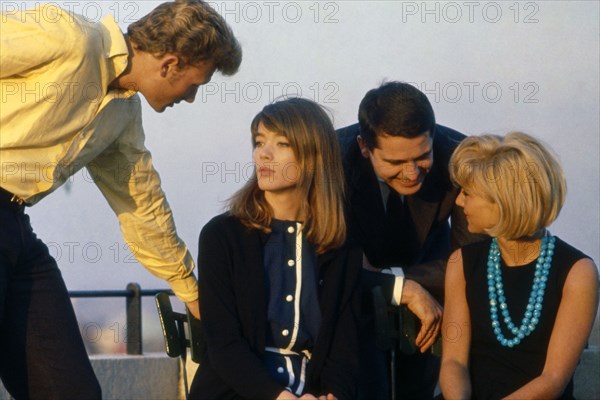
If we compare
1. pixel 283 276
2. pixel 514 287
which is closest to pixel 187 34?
pixel 283 276

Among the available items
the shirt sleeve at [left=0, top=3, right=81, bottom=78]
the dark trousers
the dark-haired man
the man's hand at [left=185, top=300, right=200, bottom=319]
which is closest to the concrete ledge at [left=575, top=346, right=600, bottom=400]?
the dark-haired man

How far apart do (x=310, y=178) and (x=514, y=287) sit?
0.83 meters

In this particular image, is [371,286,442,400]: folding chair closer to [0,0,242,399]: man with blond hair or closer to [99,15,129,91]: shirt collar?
[0,0,242,399]: man with blond hair

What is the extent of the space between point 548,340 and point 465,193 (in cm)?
60

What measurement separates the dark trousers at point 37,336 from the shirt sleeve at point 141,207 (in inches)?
19.5

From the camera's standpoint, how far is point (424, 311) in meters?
4.52

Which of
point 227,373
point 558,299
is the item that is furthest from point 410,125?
point 227,373

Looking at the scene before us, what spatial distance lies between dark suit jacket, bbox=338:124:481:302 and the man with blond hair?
954 millimetres

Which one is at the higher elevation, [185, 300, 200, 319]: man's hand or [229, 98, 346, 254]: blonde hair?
[229, 98, 346, 254]: blonde hair

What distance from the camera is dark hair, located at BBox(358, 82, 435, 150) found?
4.89m

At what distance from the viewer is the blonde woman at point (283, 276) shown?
4160 mm

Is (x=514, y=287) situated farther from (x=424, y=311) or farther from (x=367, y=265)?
(x=367, y=265)

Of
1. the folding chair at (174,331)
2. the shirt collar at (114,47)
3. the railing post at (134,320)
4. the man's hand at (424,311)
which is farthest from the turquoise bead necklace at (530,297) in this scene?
the railing post at (134,320)

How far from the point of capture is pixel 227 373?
4098mm
